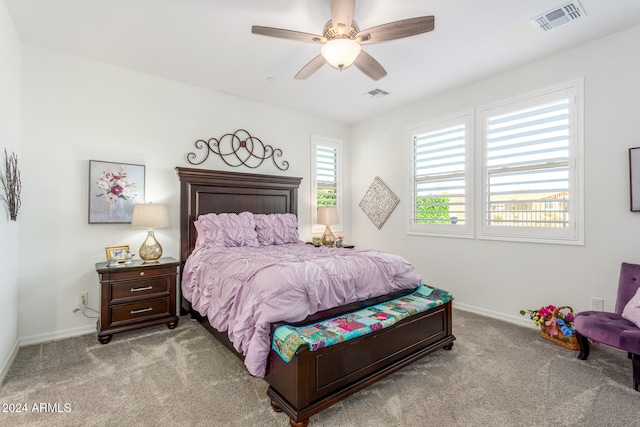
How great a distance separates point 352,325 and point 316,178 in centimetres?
326

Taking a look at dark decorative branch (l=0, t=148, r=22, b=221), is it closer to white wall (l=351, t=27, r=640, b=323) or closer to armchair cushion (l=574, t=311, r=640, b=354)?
white wall (l=351, t=27, r=640, b=323)

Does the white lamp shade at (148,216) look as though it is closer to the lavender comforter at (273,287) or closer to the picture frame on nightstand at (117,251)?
the picture frame on nightstand at (117,251)

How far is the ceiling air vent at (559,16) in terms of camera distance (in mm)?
2403

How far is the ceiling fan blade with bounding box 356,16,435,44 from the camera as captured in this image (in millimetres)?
2111

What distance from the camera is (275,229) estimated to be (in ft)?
13.3

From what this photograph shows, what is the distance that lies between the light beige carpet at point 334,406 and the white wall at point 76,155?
22.3 inches

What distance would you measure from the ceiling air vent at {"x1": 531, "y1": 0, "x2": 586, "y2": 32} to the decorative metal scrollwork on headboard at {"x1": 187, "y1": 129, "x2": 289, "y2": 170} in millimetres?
3322

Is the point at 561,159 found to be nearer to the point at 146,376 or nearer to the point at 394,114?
the point at 394,114

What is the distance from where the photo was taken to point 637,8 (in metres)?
2.45

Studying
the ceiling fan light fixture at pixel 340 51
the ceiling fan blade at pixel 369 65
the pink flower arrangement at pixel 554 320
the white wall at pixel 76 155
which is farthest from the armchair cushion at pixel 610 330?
the white wall at pixel 76 155

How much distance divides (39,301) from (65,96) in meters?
2.05

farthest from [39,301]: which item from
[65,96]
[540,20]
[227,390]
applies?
[540,20]

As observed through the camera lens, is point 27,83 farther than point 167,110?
No

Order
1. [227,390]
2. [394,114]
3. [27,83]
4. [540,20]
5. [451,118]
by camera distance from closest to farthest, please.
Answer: [227,390] → [540,20] → [27,83] → [451,118] → [394,114]
